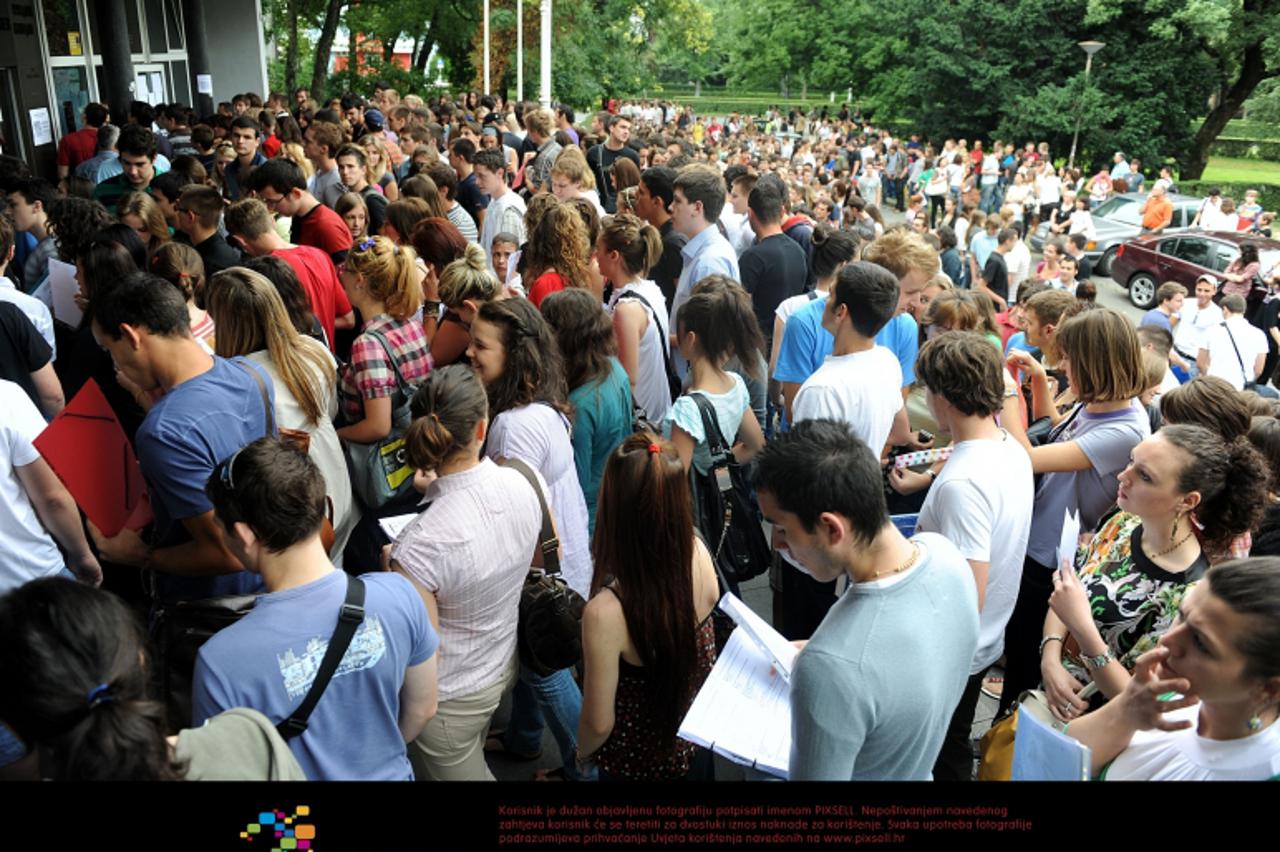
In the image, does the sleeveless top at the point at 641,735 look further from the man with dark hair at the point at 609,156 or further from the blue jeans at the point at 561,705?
the man with dark hair at the point at 609,156

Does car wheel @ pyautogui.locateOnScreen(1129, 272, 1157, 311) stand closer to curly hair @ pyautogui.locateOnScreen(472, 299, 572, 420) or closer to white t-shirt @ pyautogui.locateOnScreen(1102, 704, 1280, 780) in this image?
curly hair @ pyautogui.locateOnScreen(472, 299, 572, 420)

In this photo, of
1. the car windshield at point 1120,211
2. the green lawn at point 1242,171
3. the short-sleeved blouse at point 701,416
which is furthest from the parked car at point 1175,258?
the green lawn at point 1242,171

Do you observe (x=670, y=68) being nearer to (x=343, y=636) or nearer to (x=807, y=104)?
(x=807, y=104)

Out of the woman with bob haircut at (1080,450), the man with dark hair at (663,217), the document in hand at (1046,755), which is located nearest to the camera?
the document in hand at (1046,755)

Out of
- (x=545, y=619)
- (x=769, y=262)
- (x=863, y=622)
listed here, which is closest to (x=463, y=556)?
(x=545, y=619)

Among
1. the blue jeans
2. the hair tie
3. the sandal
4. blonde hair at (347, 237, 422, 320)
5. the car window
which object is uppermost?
blonde hair at (347, 237, 422, 320)

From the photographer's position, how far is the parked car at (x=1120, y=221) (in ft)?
60.9

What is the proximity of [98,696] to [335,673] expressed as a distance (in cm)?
71

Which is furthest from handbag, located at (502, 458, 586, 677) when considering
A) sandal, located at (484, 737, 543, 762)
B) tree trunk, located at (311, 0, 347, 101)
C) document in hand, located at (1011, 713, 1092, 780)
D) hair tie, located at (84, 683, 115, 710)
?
tree trunk, located at (311, 0, 347, 101)

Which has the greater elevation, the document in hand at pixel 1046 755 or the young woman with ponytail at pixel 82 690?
the young woman with ponytail at pixel 82 690

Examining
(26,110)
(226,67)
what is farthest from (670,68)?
(26,110)

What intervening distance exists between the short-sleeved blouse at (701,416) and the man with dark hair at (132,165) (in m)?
5.11

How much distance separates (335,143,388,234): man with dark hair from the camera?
7570mm

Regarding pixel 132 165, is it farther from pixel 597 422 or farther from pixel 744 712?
pixel 744 712
